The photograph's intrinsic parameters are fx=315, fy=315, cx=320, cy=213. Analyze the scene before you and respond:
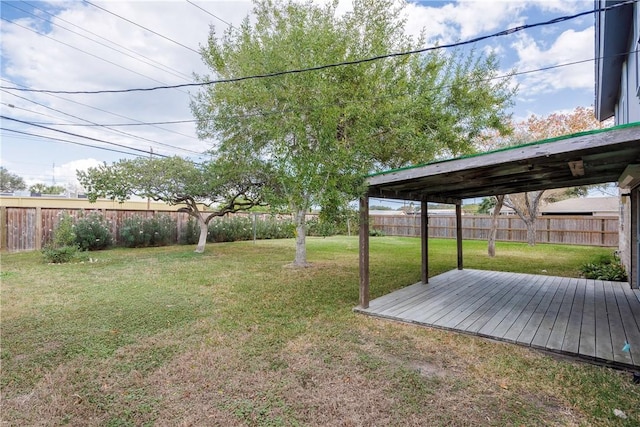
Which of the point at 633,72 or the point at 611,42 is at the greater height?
the point at 611,42

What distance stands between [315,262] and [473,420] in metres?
7.12

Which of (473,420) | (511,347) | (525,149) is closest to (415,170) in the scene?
(525,149)

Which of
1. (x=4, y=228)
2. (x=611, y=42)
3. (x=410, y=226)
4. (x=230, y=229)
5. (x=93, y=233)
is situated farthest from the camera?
(x=410, y=226)

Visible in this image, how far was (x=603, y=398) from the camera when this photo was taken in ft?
8.00

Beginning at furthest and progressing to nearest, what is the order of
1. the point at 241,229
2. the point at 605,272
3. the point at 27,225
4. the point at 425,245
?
the point at 241,229 < the point at 27,225 < the point at 605,272 < the point at 425,245

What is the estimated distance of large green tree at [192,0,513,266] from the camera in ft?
17.4

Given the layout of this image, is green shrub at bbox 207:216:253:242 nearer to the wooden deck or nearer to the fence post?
the fence post

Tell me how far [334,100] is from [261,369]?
478 cm

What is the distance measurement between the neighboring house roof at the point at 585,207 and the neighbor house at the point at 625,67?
1616cm

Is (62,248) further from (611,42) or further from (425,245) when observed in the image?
(611,42)

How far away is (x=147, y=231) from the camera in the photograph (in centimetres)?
1195

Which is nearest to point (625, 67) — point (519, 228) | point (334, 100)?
point (334, 100)

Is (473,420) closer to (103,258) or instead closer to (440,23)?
(440,23)

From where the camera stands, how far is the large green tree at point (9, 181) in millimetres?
29823
